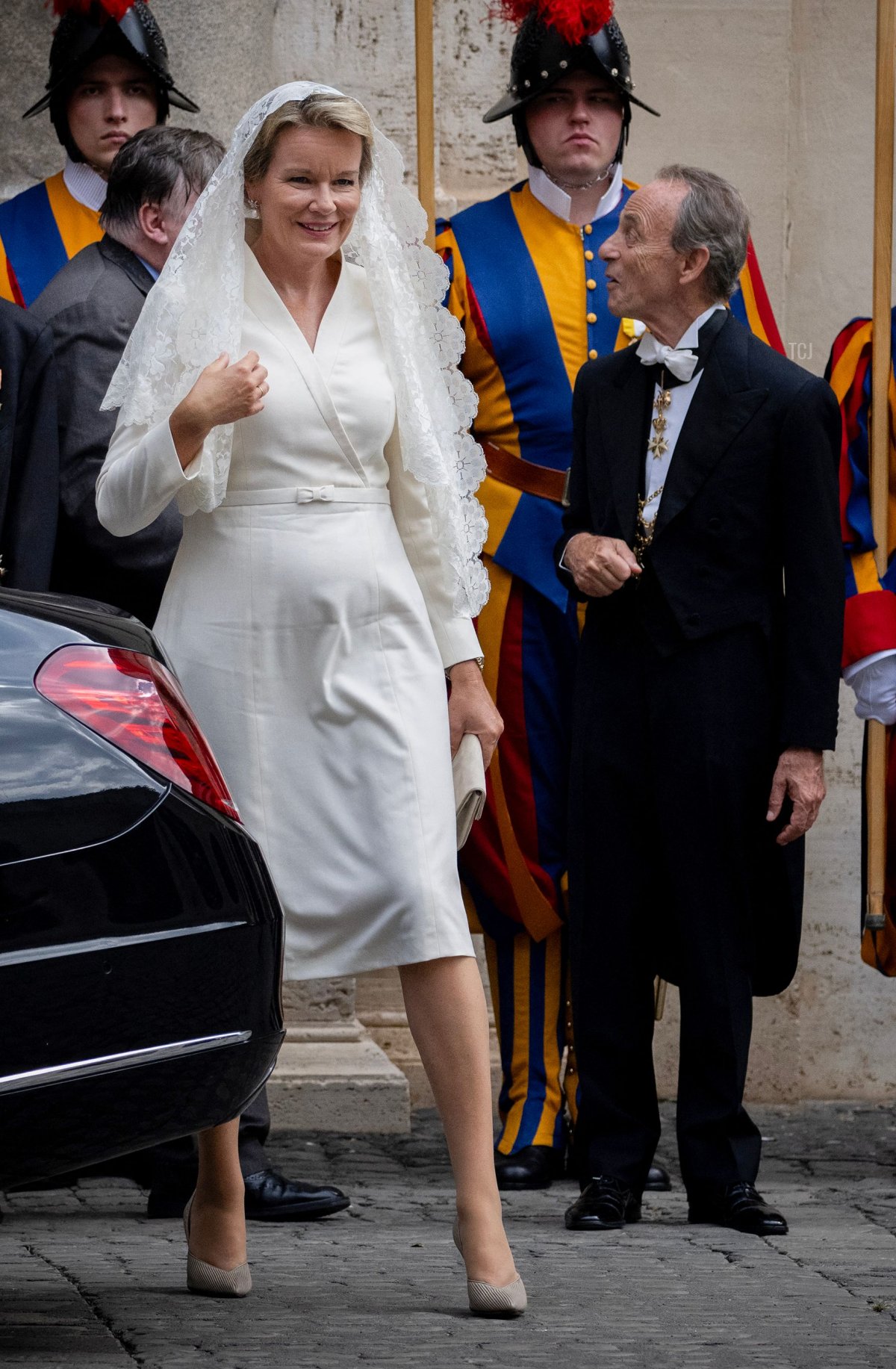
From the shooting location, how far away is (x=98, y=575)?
4.72 metres

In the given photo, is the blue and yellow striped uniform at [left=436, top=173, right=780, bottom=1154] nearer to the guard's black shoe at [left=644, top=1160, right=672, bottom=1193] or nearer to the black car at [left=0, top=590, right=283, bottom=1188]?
the guard's black shoe at [left=644, top=1160, right=672, bottom=1193]

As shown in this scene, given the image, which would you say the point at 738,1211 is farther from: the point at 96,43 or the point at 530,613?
the point at 96,43

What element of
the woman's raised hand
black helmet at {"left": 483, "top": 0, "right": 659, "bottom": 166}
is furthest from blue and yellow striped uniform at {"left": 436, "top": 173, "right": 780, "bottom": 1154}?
the woman's raised hand

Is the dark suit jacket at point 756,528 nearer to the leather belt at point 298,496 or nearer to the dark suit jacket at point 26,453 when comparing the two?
the leather belt at point 298,496

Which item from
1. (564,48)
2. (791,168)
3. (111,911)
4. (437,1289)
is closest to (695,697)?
(437,1289)

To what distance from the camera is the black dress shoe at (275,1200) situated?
15.3 feet

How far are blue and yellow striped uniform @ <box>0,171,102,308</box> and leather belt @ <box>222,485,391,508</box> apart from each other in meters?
1.62

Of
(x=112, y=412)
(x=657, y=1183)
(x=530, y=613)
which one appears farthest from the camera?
(x=530, y=613)

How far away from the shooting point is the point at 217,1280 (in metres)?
3.70

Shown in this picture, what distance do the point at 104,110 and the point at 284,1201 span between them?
2.53 m

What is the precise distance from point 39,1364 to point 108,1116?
49 centimetres

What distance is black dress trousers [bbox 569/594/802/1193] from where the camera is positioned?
4.62 meters

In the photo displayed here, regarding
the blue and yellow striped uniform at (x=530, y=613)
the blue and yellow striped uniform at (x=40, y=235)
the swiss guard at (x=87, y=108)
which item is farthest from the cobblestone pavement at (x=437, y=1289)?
the swiss guard at (x=87, y=108)

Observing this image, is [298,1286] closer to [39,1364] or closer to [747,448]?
[39,1364]
